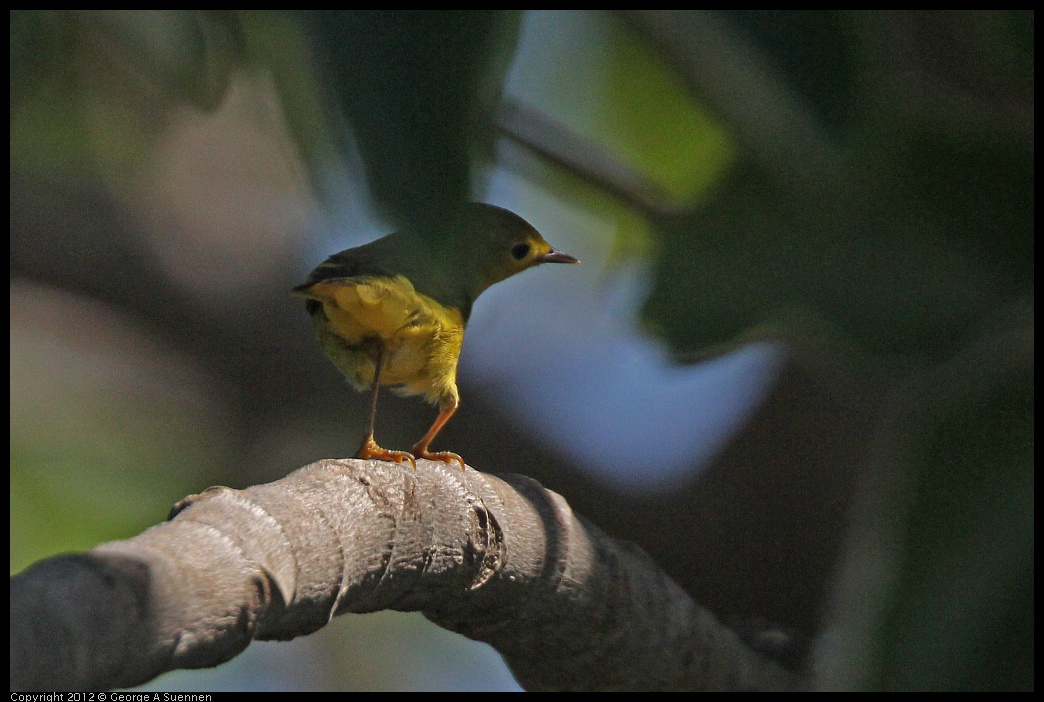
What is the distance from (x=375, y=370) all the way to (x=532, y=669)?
1.76 ft

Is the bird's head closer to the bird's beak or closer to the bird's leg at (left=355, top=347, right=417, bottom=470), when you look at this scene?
the bird's beak

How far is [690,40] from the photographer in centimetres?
67

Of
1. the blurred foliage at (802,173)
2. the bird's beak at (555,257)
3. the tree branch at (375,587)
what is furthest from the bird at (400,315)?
the blurred foliage at (802,173)

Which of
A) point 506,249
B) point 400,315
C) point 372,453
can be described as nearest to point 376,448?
point 372,453

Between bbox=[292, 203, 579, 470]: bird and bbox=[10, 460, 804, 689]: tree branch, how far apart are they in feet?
0.58

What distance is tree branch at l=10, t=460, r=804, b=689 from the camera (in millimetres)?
411

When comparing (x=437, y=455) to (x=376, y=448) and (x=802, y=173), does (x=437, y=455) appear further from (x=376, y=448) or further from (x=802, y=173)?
(x=802, y=173)

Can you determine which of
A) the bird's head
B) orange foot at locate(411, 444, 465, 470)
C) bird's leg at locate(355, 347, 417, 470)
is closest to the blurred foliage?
bird's leg at locate(355, 347, 417, 470)

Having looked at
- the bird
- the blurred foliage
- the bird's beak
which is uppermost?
the blurred foliage

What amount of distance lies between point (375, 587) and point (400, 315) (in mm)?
617

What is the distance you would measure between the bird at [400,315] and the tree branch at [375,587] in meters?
0.18

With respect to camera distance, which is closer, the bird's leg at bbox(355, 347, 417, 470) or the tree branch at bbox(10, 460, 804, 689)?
the tree branch at bbox(10, 460, 804, 689)

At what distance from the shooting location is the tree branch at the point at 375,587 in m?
0.41
